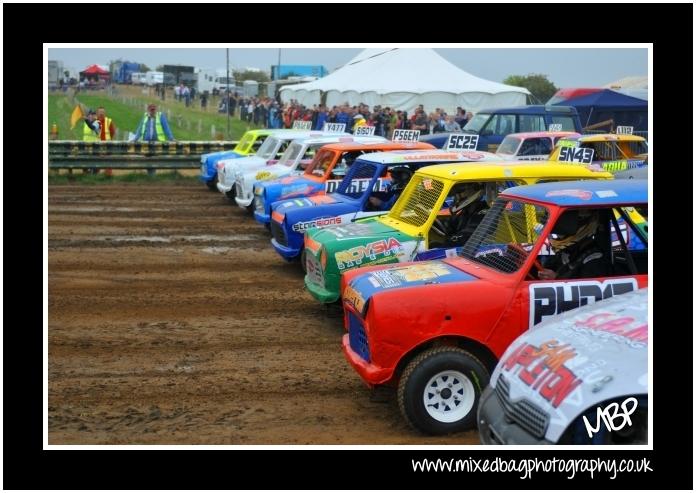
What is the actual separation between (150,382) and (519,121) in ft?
52.2

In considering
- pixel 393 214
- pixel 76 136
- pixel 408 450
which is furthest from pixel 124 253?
Answer: pixel 76 136

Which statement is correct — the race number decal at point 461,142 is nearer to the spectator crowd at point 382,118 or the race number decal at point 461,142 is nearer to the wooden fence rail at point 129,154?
the spectator crowd at point 382,118

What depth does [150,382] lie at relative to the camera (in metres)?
7.36

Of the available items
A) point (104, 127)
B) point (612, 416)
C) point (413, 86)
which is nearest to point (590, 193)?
point (612, 416)

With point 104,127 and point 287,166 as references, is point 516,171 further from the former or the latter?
point 104,127

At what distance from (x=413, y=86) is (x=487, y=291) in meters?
23.8

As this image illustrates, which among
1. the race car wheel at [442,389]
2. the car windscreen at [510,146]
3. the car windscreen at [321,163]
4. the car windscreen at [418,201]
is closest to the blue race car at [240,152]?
the car windscreen at [510,146]

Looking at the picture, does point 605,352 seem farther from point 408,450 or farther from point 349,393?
point 349,393

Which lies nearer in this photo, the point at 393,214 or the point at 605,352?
the point at 605,352

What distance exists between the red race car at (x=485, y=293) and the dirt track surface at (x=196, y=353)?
37cm

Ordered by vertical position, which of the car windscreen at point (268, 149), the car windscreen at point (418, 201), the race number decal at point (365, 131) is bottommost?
the car windscreen at point (418, 201)

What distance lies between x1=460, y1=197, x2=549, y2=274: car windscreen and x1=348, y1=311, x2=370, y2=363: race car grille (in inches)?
39.1

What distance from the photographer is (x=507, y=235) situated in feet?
22.5

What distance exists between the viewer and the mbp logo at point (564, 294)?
6172 millimetres
